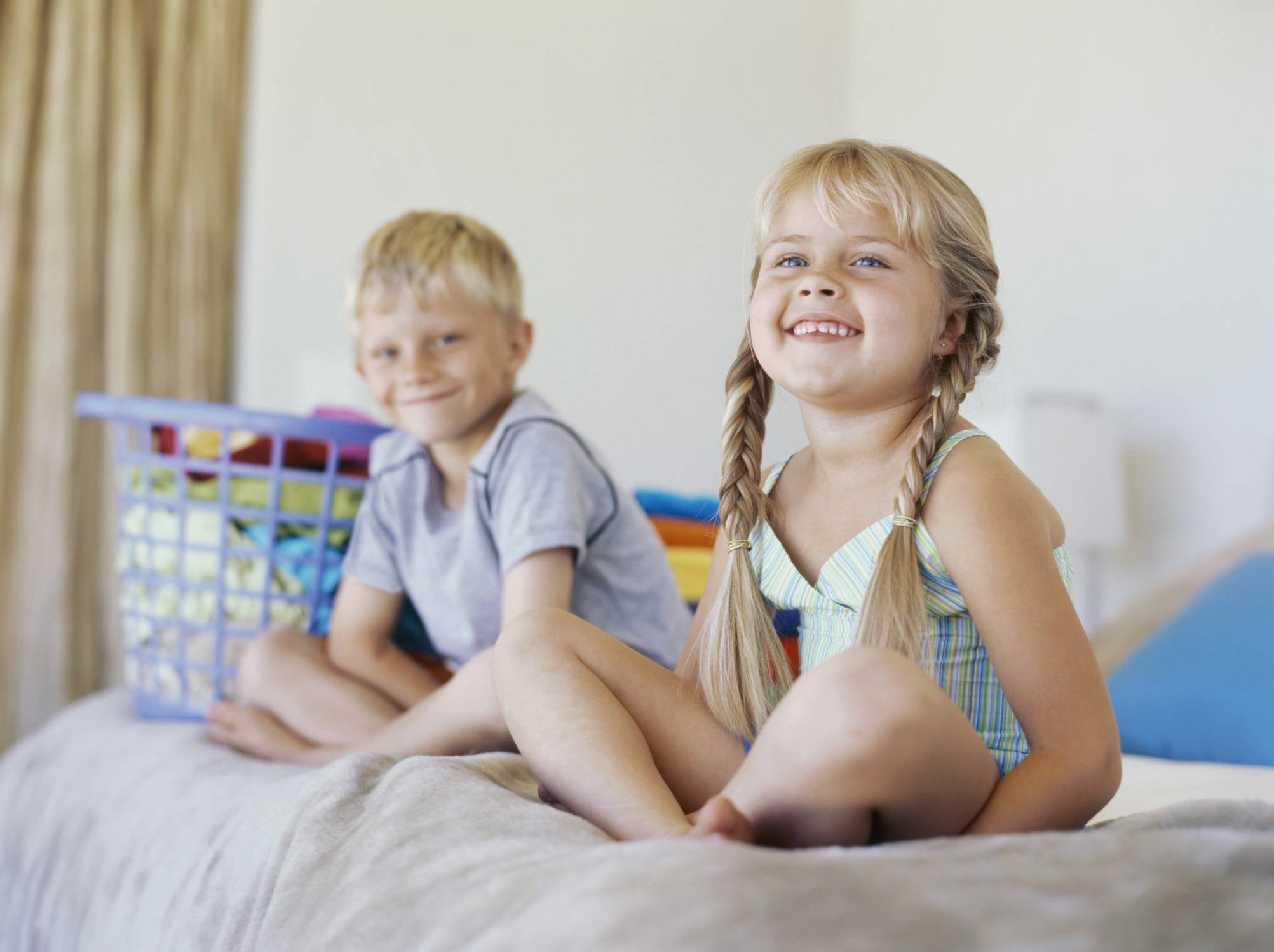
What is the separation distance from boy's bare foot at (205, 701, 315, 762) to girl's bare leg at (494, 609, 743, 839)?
446 millimetres

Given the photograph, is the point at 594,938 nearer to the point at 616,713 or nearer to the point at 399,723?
the point at 616,713

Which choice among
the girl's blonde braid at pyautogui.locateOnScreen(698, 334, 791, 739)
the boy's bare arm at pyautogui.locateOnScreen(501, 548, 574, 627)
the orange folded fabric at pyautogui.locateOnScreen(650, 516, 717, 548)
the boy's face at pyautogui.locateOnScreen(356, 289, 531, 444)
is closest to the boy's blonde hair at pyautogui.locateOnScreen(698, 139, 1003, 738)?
the girl's blonde braid at pyautogui.locateOnScreen(698, 334, 791, 739)

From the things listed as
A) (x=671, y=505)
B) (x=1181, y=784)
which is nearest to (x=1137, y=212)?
(x=671, y=505)

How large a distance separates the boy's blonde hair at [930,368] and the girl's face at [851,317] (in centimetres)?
1

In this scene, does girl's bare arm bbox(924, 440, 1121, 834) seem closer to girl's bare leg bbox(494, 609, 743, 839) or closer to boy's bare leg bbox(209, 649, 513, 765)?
girl's bare leg bbox(494, 609, 743, 839)

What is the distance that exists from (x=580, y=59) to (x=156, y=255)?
0.98 m

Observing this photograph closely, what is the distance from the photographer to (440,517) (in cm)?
129

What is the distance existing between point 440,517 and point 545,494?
201mm

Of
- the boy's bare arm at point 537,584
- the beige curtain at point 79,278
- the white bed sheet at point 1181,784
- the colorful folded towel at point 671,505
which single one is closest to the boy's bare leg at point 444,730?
the boy's bare arm at point 537,584

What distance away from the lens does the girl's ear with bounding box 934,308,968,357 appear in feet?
2.82

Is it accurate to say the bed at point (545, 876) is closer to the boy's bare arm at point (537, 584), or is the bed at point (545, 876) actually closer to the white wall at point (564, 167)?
the boy's bare arm at point (537, 584)

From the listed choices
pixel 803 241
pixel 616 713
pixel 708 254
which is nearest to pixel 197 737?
pixel 616 713

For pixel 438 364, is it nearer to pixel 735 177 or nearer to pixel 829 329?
pixel 829 329

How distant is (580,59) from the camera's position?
97.4 inches
